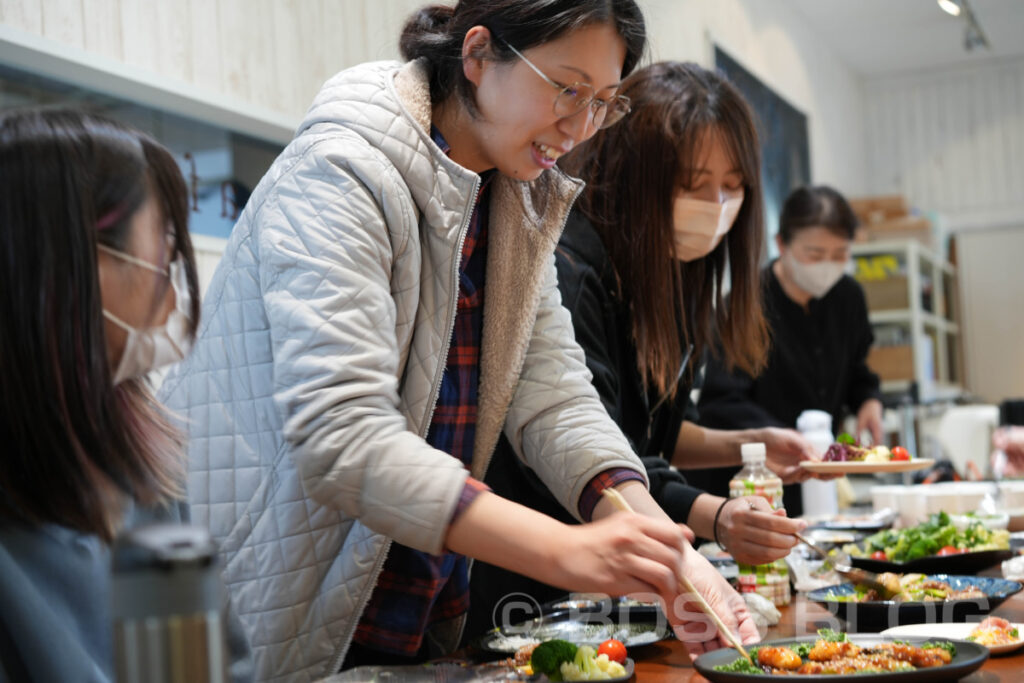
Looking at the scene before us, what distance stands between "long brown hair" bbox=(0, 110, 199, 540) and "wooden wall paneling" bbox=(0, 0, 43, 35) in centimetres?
106

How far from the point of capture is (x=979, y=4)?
6.30m

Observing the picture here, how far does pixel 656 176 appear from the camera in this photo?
1.78 m

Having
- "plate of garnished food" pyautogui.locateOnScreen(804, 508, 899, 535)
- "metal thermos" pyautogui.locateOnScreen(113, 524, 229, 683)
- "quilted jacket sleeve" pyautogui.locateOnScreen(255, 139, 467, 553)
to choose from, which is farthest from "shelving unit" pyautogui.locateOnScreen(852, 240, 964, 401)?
"metal thermos" pyautogui.locateOnScreen(113, 524, 229, 683)

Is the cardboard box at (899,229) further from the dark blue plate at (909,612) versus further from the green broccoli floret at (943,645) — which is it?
the green broccoli floret at (943,645)

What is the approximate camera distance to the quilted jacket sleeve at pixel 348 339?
3.20 ft

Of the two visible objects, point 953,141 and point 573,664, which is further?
point 953,141

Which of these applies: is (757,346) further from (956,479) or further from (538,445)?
(956,479)

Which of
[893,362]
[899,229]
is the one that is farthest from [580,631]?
[899,229]

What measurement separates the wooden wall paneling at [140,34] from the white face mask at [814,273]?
2280 millimetres

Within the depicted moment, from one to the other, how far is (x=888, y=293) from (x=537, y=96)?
5.56 meters

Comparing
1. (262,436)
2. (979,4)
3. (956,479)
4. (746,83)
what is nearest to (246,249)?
(262,436)

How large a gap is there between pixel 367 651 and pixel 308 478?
364 millimetres

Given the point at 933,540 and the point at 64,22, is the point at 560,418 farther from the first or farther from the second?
the point at 64,22

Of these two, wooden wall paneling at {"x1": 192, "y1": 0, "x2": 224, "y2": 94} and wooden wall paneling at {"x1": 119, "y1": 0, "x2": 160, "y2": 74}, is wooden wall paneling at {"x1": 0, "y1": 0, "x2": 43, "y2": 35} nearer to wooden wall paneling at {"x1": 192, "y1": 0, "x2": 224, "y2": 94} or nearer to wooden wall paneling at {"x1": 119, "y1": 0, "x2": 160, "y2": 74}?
wooden wall paneling at {"x1": 119, "y1": 0, "x2": 160, "y2": 74}
